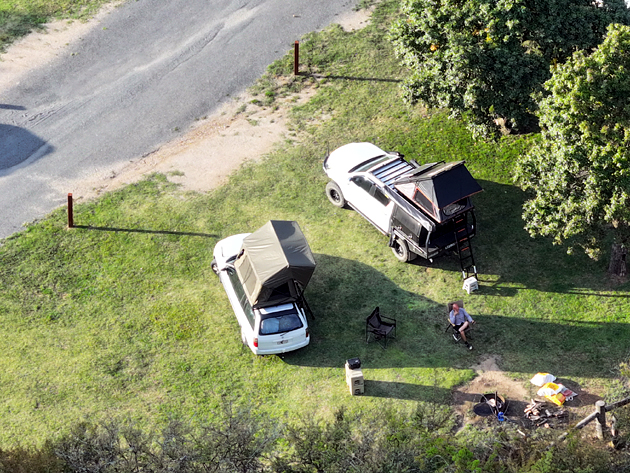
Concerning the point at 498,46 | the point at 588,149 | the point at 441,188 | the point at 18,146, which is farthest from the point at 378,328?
the point at 18,146

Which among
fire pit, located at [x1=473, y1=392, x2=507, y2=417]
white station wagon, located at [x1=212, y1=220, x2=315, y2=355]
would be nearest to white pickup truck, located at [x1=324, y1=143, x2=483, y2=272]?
white station wagon, located at [x1=212, y1=220, x2=315, y2=355]

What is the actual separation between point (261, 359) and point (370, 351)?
2.78m

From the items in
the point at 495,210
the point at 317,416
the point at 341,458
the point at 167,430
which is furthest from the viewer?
the point at 495,210

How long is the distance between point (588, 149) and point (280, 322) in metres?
8.74

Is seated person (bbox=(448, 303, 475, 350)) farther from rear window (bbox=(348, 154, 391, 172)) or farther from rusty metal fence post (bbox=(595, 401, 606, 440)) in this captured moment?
rear window (bbox=(348, 154, 391, 172))

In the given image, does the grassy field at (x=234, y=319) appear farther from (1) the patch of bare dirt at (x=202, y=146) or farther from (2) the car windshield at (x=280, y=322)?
(2) the car windshield at (x=280, y=322)

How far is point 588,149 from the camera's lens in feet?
64.4

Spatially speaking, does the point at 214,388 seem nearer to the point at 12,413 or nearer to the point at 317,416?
the point at 317,416

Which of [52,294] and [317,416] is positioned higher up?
[52,294]

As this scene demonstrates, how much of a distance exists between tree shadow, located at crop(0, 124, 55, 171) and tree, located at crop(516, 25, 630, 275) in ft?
53.1

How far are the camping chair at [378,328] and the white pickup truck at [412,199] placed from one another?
2447mm

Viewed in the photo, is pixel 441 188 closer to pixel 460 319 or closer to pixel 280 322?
pixel 460 319

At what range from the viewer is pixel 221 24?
106 ft

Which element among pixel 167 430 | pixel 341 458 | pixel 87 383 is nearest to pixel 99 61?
pixel 87 383
